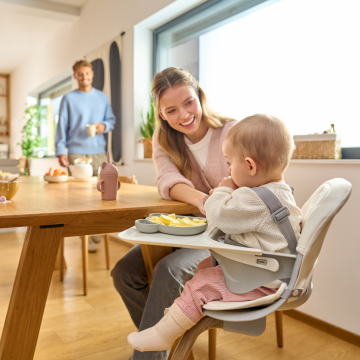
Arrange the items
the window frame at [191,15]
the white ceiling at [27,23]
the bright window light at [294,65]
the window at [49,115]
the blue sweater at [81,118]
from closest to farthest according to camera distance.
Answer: the bright window light at [294,65] < the window frame at [191,15] < the blue sweater at [81,118] < the white ceiling at [27,23] < the window at [49,115]

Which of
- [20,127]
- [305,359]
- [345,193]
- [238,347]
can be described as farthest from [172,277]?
[20,127]

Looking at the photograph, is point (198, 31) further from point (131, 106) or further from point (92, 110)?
point (92, 110)

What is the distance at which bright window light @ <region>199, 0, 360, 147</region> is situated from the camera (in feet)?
6.52

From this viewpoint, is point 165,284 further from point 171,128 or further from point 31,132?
point 31,132

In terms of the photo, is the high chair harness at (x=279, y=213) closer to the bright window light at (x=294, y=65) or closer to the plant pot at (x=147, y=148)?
the bright window light at (x=294, y=65)

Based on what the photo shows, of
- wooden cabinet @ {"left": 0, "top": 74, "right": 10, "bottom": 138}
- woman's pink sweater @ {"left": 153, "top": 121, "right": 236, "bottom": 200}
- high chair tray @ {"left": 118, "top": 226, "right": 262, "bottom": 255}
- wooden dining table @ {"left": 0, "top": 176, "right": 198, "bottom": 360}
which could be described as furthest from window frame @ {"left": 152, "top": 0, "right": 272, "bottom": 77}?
wooden cabinet @ {"left": 0, "top": 74, "right": 10, "bottom": 138}

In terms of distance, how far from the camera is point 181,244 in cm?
82

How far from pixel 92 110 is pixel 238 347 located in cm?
255

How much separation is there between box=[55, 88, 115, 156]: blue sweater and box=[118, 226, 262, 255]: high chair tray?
2.64 metres

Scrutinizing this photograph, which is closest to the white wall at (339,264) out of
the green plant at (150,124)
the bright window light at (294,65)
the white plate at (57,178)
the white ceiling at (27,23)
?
the bright window light at (294,65)

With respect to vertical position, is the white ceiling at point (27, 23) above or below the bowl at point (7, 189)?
above

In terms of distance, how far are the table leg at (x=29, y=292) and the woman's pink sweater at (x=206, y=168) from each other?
510mm

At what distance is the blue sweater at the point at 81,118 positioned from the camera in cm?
340

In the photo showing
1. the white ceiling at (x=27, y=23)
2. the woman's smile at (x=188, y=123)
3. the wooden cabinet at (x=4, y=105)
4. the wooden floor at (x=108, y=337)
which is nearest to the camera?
the woman's smile at (x=188, y=123)
